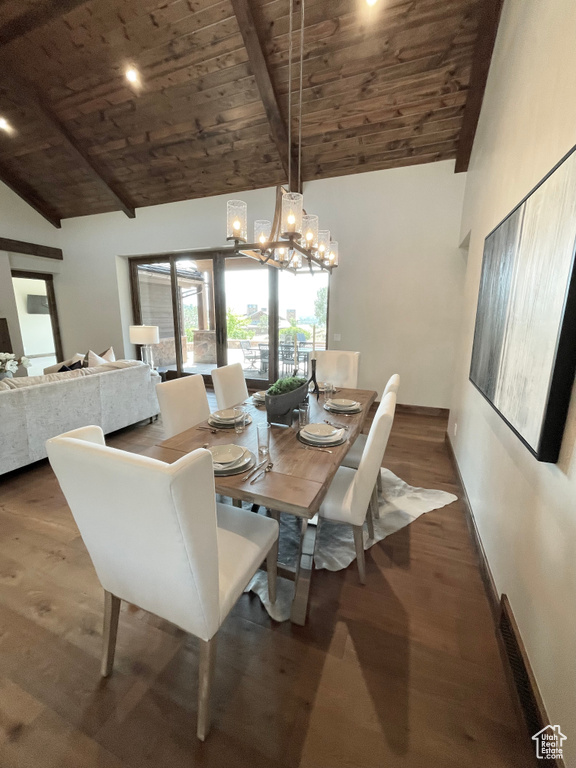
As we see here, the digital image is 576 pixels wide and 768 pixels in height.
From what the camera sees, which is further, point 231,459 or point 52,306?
point 52,306

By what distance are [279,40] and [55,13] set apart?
2.09 m

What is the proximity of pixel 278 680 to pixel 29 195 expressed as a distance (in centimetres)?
808

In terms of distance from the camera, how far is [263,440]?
1657 millimetres

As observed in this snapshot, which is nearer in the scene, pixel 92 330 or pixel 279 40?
pixel 279 40

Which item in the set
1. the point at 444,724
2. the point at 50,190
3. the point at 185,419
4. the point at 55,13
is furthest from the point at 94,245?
the point at 444,724

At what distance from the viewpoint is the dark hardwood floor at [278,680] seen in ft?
3.33

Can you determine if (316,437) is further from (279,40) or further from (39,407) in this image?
(279,40)

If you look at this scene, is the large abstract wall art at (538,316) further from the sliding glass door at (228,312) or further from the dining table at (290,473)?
the sliding glass door at (228,312)

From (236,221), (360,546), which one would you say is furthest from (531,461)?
(236,221)

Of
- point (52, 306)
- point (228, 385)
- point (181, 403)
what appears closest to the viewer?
point (181, 403)

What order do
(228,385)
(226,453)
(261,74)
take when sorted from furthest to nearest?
(261,74) → (228,385) → (226,453)

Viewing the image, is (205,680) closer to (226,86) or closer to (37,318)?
(226,86)

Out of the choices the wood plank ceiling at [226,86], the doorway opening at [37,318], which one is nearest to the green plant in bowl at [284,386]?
the wood plank ceiling at [226,86]

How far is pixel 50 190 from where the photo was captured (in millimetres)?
5602
